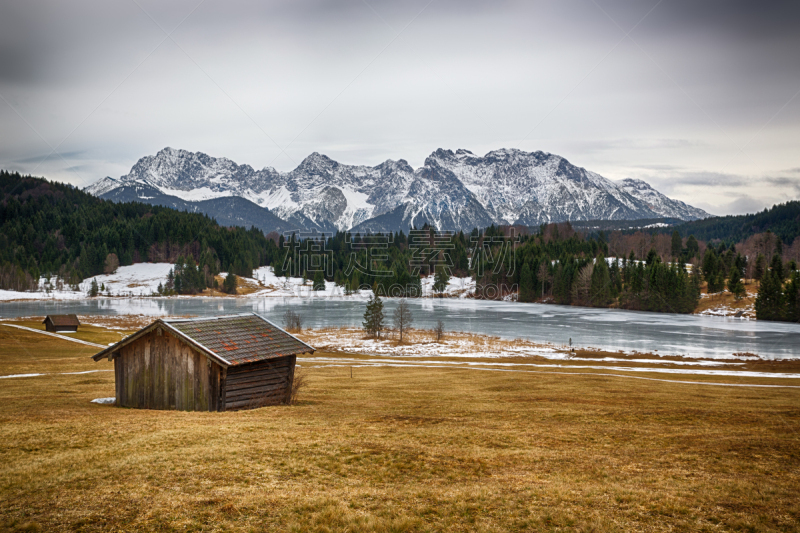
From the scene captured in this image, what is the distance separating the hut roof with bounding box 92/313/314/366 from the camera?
71.0 ft

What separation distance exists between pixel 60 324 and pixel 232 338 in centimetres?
5292

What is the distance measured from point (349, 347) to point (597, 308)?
88981mm

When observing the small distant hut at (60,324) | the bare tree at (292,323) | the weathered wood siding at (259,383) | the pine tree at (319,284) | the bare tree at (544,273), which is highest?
the bare tree at (544,273)

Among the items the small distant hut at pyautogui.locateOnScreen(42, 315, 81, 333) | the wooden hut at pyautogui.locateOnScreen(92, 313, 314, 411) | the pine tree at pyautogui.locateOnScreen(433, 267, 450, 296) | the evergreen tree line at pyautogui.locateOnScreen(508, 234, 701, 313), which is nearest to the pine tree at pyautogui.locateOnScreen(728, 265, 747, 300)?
the evergreen tree line at pyautogui.locateOnScreen(508, 234, 701, 313)

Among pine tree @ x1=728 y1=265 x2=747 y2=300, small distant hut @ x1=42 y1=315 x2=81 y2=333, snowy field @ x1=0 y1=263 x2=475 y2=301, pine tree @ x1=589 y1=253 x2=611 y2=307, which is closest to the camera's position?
small distant hut @ x1=42 y1=315 x2=81 y2=333

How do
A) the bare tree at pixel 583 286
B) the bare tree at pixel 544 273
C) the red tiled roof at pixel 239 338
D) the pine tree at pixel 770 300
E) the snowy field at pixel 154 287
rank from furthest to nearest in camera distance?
the snowy field at pixel 154 287 < the bare tree at pixel 544 273 < the bare tree at pixel 583 286 < the pine tree at pixel 770 300 < the red tiled roof at pixel 239 338

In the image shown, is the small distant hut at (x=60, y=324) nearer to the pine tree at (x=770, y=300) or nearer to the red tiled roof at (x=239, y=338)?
the red tiled roof at (x=239, y=338)

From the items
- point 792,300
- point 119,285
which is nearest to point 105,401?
point 792,300

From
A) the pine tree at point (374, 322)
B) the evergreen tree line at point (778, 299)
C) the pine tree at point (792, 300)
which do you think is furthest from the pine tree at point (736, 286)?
the pine tree at point (374, 322)

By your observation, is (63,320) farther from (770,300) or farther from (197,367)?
(770,300)

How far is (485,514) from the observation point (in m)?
10.2

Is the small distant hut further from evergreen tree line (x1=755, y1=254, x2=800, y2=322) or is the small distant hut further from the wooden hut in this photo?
evergreen tree line (x1=755, y1=254, x2=800, y2=322)

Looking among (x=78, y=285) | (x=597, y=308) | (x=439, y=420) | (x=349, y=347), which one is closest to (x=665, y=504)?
(x=439, y=420)

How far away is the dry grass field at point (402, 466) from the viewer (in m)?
9.84
